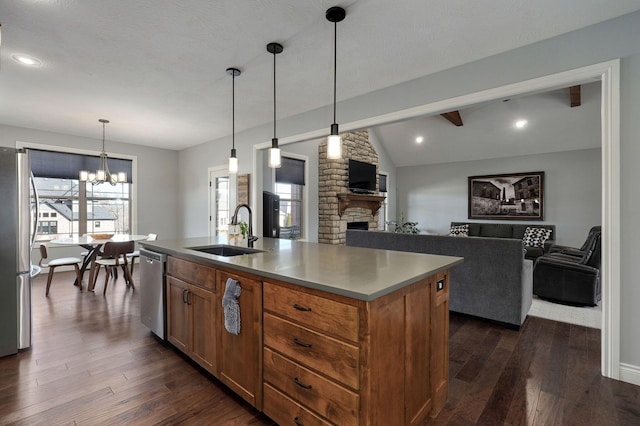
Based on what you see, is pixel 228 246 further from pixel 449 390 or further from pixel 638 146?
pixel 638 146

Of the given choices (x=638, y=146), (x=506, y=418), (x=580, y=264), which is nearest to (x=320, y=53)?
(x=638, y=146)

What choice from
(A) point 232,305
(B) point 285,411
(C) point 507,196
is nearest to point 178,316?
(A) point 232,305

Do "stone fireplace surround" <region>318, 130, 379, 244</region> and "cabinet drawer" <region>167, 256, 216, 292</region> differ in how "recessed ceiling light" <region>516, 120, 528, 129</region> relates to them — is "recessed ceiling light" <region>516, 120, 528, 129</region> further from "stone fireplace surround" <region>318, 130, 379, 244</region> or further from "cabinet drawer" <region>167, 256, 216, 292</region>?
"cabinet drawer" <region>167, 256, 216, 292</region>

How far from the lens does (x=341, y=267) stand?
1789 mm

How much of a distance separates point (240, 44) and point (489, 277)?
327 centimetres

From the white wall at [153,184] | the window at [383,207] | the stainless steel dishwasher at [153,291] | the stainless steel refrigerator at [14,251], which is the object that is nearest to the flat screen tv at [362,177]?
the window at [383,207]

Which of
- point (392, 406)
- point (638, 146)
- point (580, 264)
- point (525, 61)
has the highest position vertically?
point (525, 61)

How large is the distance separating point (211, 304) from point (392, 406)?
1292mm

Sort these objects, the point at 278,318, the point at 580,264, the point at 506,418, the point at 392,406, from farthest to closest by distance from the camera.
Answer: the point at 580,264, the point at 506,418, the point at 278,318, the point at 392,406

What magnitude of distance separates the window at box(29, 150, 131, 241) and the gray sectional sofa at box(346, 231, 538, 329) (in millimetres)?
5932

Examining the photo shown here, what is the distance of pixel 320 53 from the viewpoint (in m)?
2.78

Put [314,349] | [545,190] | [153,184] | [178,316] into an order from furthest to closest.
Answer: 1. [545,190]
2. [153,184]
3. [178,316]
4. [314,349]

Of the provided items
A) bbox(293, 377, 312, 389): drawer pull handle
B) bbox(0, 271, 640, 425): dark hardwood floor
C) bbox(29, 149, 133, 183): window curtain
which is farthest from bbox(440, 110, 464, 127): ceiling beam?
bbox(29, 149, 133, 183): window curtain

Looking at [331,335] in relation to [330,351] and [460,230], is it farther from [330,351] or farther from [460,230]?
[460,230]
